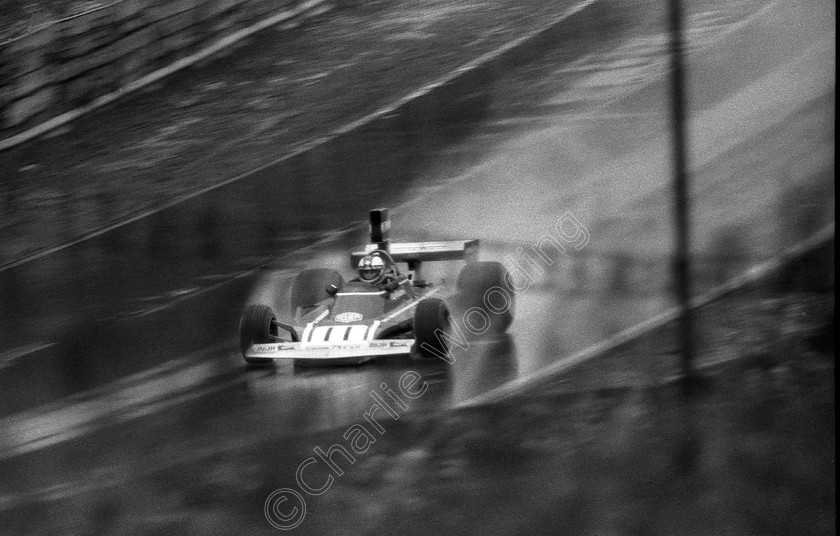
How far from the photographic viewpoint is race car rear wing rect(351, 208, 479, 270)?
11.2 feet

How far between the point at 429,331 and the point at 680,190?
3.08ft

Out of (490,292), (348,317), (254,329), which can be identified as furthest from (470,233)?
(254,329)

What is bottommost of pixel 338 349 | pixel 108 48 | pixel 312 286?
pixel 338 349

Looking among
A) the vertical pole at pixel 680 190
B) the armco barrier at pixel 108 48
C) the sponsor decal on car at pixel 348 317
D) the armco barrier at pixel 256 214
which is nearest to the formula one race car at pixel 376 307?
the sponsor decal on car at pixel 348 317

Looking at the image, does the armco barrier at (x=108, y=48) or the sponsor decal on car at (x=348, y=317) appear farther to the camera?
the armco barrier at (x=108, y=48)

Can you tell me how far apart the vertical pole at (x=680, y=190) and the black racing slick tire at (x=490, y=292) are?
526 millimetres

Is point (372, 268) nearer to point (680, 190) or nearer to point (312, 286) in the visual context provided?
point (312, 286)

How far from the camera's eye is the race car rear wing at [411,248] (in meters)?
3.41

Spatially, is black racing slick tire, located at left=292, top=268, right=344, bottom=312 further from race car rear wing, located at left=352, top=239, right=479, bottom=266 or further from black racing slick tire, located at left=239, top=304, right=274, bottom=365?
black racing slick tire, located at left=239, top=304, right=274, bottom=365

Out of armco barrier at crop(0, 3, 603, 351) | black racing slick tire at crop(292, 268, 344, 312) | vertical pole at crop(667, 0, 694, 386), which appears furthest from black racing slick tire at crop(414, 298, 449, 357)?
vertical pole at crop(667, 0, 694, 386)

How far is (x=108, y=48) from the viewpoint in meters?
3.87

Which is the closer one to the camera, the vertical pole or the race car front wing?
the vertical pole

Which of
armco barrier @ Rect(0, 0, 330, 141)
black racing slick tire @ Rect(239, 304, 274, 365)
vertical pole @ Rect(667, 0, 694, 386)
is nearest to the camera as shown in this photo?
vertical pole @ Rect(667, 0, 694, 386)

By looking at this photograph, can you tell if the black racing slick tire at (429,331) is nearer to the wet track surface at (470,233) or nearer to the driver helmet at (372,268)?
the wet track surface at (470,233)
